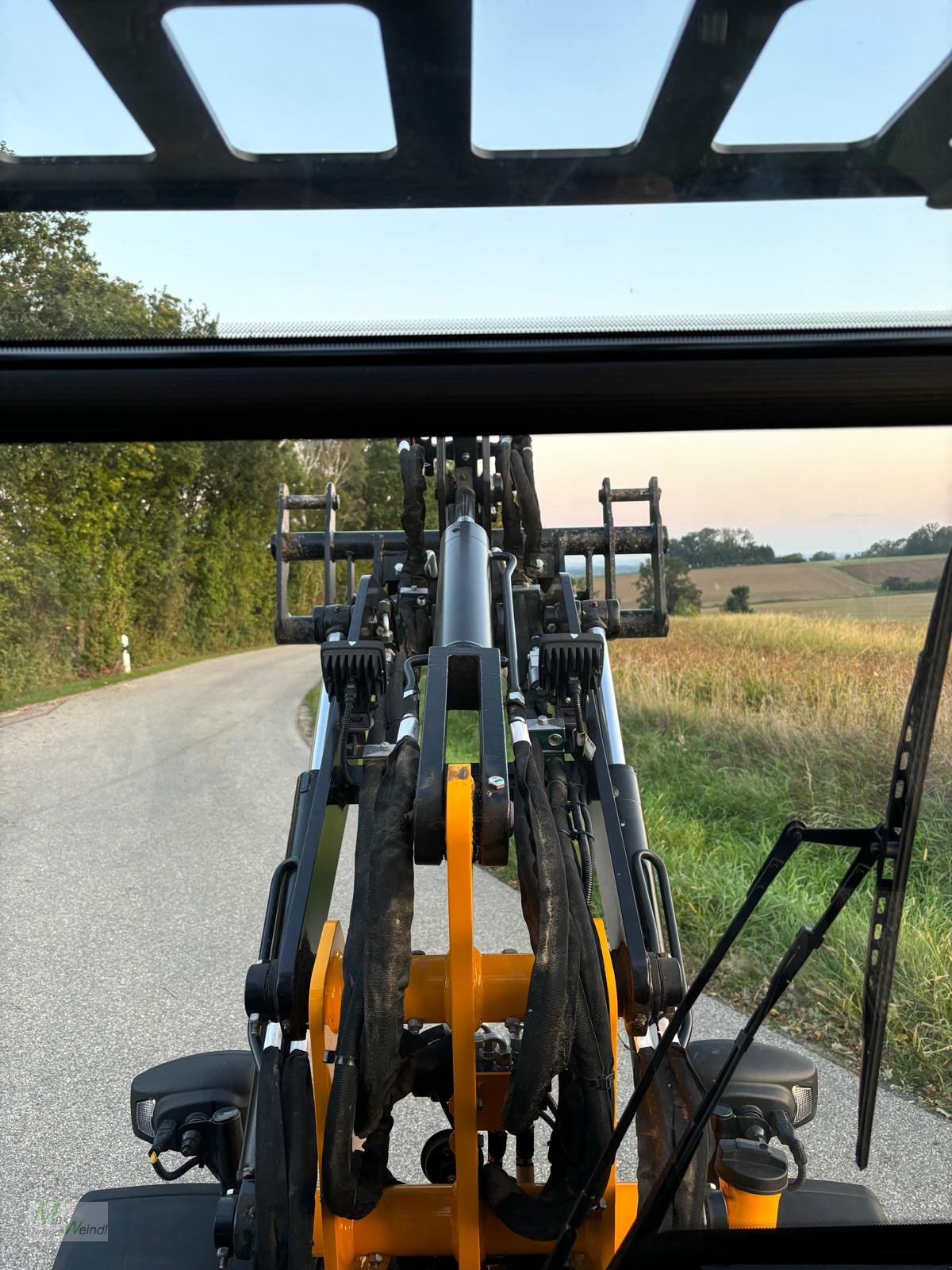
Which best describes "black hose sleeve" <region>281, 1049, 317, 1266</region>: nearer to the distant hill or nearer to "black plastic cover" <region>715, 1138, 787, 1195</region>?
"black plastic cover" <region>715, 1138, 787, 1195</region>

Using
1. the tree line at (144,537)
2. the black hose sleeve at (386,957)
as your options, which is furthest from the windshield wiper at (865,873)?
the tree line at (144,537)

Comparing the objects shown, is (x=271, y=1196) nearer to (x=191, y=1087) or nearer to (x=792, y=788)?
(x=191, y=1087)

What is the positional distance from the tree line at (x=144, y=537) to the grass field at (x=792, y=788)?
2.30 ft

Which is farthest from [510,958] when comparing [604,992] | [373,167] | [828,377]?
[373,167]

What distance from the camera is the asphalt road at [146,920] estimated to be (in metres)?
2.49

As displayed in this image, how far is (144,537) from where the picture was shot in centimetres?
207

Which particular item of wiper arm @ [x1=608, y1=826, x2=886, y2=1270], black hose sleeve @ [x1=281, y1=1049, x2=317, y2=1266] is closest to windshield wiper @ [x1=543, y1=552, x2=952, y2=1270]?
wiper arm @ [x1=608, y1=826, x2=886, y2=1270]

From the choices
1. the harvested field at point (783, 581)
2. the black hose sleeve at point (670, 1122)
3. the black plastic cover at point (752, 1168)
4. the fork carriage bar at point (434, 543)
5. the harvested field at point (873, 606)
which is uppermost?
the fork carriage bar at point (434, 543)

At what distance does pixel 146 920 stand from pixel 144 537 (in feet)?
9.31

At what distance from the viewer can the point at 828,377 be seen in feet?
2.52

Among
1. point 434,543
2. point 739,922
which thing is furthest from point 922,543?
point 434,543

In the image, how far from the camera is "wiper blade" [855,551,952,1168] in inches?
32.7

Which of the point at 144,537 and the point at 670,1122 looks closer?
the point at 670,1122

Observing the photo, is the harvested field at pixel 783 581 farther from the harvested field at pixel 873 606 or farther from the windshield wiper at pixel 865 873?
the windshield wiper at pixel 865 873
